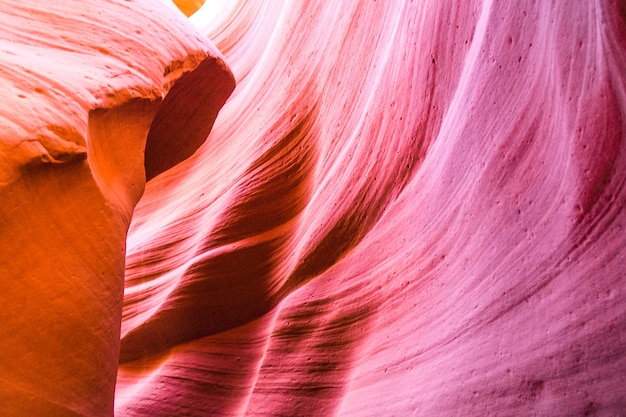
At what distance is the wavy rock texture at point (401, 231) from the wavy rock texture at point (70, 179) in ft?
1.55

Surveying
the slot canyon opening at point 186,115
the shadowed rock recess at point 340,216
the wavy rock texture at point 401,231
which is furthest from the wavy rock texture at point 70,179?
the wavy rock texture at point 401,231

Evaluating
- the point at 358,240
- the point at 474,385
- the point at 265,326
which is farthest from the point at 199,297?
the point at 474,385

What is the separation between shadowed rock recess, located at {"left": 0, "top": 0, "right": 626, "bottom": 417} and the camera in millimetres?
930

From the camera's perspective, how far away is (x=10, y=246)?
937 mm

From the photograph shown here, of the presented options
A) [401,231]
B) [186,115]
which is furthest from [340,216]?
[186,115]

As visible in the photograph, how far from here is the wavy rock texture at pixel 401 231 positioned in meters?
0.93

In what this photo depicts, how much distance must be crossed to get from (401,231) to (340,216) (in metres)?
0.22

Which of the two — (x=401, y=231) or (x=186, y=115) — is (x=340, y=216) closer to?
(x=401, y=231)

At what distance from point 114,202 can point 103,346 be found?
0.97 feet

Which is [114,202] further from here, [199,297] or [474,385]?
[474,385]

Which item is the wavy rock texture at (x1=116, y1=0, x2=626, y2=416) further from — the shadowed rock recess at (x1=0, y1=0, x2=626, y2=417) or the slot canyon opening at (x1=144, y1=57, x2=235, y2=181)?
the slot canyon opening at (x1=144, y1=57, x2=235, y2=181)

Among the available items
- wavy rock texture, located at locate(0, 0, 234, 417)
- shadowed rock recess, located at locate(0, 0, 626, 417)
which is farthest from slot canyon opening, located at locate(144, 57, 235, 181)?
wavy rock texture, located at locate(0, 0, 234, 417)

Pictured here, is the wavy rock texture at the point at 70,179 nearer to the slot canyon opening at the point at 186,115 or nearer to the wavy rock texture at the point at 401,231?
the slot canyon opening at the point at 186,115

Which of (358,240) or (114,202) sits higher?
(114,202)
